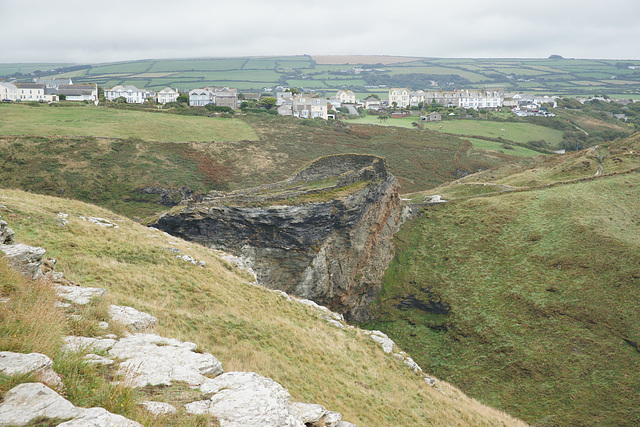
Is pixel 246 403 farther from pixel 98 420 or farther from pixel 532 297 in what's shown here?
pixel 532 297

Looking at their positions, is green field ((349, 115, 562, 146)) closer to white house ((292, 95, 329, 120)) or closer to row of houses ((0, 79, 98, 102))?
white house ((292, 95, 329, 120))

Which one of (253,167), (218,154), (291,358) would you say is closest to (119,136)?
(218,154)

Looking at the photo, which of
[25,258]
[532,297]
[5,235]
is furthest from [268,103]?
[25,258]

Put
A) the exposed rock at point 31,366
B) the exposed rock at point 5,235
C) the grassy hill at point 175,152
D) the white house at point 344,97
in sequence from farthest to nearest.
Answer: the white house at point 344,97 < the grassy hill at point 175,152 < the exposed rock at point 5,235 < the exposed rock at point 31,366

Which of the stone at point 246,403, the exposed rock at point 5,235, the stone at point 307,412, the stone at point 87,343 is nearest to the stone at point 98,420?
the stone at point 246,403

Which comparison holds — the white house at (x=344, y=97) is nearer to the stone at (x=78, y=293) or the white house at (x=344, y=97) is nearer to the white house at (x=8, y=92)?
the white house at (x=8, y=92)

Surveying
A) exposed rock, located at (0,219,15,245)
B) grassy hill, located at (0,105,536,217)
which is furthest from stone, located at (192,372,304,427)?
grassy hill, located at (0,105,536,217)
